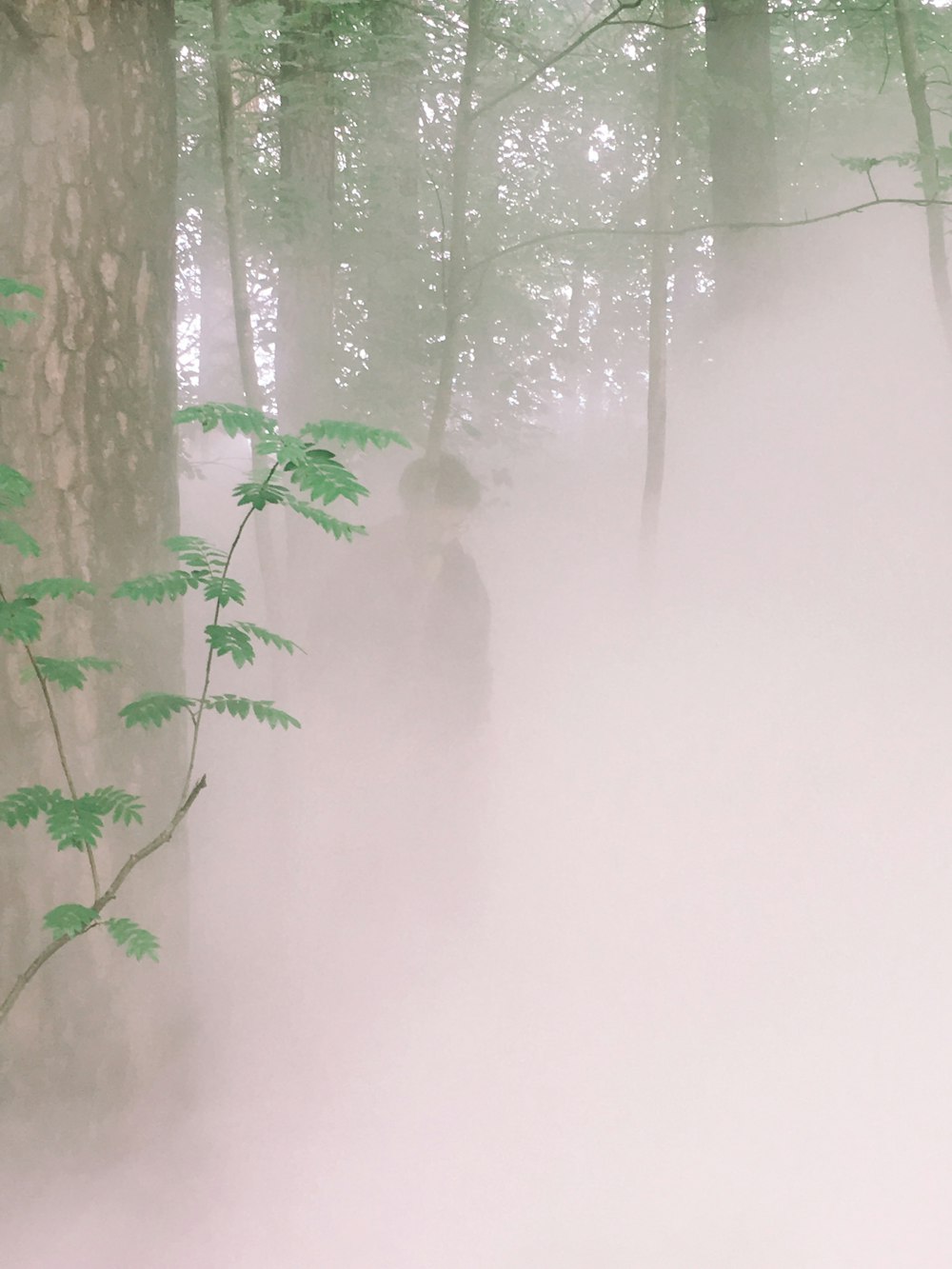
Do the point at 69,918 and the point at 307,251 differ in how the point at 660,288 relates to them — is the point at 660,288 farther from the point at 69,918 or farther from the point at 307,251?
the point at 69,918

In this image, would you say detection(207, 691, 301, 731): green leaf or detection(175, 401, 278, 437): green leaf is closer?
detection(175, 401, 278, 437): green leaf

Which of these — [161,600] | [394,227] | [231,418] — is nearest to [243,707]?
[161,600]

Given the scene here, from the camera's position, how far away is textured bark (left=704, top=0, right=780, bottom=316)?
168 inches

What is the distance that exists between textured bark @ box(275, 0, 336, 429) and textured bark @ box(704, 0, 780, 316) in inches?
59.3

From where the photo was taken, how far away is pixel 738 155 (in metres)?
4.35

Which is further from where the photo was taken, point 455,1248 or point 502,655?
point 502,655

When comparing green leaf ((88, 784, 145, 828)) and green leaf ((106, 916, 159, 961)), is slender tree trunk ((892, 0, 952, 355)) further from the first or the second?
green leaf ((106, 916, 159, 961))

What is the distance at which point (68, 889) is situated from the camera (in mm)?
2295

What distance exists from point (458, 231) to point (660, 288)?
0.75 meters

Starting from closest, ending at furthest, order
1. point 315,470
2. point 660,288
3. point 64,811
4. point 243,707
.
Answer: point 315,470 < point 64,811 < point 243,707 < point 660,288

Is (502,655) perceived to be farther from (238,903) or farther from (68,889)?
(68,889)

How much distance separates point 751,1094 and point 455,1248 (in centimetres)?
92

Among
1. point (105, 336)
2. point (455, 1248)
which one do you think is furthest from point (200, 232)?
point (455, 1248)

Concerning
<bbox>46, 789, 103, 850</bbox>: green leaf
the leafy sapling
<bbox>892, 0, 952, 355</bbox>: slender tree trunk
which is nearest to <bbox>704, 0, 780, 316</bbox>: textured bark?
<bbox>892, 0, 952, 355</bbox>: slender tree trunk
